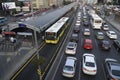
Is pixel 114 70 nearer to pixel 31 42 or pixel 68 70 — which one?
pixel 68 70

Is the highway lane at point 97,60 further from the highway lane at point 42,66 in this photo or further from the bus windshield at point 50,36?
the bus windshield at point 50,36

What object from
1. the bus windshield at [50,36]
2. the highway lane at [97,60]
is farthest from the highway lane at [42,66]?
the highway lane at [97,60]

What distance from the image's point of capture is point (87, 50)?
30.2 metres

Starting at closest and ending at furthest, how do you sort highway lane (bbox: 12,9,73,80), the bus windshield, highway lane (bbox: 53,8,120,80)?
highway lane (bbox: 12,9,73,80), highway lane (bbox: 53,8,120,80), the bus windshield

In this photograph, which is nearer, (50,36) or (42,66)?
(42,66)

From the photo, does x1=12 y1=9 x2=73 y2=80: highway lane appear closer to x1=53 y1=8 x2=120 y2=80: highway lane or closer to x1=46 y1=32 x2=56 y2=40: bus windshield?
x1=46 y1=32 x2=56 y2=40: bus windshield

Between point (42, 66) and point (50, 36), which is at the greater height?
point (50, 36)

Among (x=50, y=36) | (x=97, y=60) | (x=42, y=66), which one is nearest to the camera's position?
(x=42, y=66)

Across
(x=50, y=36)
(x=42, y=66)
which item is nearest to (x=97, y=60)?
(x=42, y=66)

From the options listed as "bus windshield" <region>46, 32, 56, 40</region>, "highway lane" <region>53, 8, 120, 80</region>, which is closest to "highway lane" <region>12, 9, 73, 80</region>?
"bus windshield" <region>46, 32, 56, 40</region>

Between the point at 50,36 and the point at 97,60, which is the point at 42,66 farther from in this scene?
the point at 50,36

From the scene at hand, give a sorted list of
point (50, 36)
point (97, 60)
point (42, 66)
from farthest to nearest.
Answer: point (50, 36) → point (97, 60) → point (42, 66)

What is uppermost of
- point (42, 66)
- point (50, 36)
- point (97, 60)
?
point (50, 36)

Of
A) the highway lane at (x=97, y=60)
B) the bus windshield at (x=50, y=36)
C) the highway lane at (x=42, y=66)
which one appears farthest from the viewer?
the bus windshield at (x=50, y=36)
